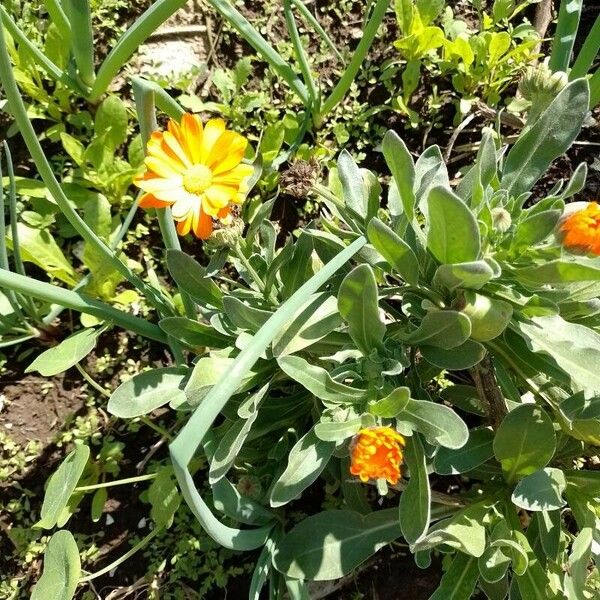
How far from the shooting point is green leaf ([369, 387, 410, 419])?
121 centimetres

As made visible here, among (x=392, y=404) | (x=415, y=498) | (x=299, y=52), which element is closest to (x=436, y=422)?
(x=392, y=404)

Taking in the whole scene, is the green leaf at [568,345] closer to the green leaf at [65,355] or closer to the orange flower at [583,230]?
the orange flower at [583,230]

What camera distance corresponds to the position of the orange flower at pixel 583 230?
1085 mm

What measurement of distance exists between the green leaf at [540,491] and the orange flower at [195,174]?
78 centimetres

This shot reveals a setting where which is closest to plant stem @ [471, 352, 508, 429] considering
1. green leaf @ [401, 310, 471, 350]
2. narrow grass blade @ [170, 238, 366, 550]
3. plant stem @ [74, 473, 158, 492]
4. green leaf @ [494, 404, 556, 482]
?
green leaf @ [494, 404, 556, 482]

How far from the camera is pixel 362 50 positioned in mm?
1665

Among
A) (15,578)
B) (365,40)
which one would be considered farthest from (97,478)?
(365,40)

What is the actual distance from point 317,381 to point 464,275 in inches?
13.1

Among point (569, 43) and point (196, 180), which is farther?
point (569, 43)

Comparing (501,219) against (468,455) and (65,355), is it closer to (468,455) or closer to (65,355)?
(468,455)

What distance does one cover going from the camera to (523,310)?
127 centimetres

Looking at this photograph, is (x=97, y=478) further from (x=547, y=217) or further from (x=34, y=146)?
(x=547, y=217)

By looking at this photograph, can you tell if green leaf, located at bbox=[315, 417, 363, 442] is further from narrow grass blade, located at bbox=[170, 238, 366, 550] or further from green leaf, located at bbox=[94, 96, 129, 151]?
green leaf, located at bbox=[94, 96, 129, 151]

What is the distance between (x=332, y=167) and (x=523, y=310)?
2.76 feet
